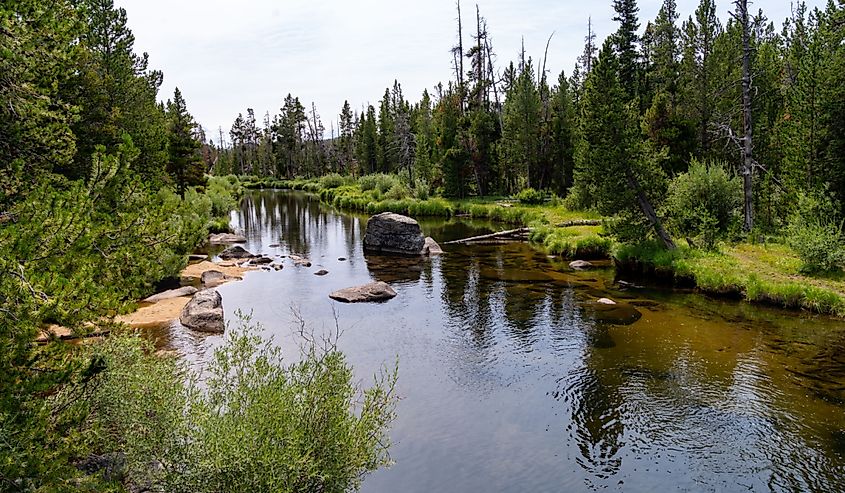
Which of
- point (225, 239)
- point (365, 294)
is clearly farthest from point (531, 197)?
point (365, 294)

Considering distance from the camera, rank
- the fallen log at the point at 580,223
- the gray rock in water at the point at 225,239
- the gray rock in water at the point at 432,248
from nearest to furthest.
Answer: the gray rock in water at the point at 432,248 → the fallen log at the point at 580,223 → the gray rock in water at the point at 225,239

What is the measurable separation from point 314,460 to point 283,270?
23.9 metres

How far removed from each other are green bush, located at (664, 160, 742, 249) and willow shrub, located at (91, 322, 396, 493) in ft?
73.3

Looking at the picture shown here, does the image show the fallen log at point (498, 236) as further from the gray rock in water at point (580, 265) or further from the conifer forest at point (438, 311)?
the gray rock in water at point (580, 265)

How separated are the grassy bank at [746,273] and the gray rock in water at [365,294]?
A: 11.7 m

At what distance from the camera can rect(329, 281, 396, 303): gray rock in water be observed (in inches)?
946

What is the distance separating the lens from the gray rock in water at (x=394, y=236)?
35.1 metres

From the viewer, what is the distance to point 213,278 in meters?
28.1

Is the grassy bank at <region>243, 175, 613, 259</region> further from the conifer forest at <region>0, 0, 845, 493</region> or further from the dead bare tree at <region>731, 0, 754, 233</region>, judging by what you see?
the dead bare tree at <region>731, 0, 754, 233</region>

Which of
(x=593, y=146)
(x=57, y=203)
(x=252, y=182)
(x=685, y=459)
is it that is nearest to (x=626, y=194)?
(x=593, y=146)

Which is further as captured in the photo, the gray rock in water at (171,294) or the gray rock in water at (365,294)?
the gray rock in water at (365,294)

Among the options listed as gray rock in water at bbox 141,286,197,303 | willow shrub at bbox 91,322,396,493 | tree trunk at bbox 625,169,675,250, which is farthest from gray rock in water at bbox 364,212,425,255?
willow shrub at bbox 91,322,396,493

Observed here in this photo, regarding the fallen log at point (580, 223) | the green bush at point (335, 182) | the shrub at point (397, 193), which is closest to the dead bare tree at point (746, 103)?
the fallen log at point (580, 223)

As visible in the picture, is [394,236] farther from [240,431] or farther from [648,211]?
[240,431]
